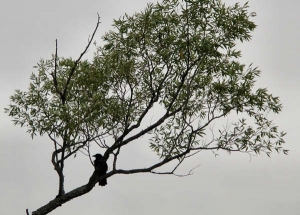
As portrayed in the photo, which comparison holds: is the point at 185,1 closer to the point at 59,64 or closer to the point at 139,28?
the point at 139,28

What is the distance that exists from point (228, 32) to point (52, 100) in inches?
278

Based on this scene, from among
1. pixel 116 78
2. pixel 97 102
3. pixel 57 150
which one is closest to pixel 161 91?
pixel 116 78

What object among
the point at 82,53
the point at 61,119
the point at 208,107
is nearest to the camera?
the point at 82,53

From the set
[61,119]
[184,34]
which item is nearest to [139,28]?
[184,34]

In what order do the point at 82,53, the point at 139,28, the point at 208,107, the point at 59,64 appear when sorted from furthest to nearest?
1. the point at 59,64
2. the point at 208,107
3. the point at 139,28
4. the point at 82,53

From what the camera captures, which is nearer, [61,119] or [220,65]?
[61,119]

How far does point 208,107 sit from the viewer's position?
68.2 ft

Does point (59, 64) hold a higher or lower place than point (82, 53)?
higher

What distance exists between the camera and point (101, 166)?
67.5 ft

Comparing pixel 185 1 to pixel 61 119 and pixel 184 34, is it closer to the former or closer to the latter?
pixel 184 34

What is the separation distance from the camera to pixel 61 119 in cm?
1802

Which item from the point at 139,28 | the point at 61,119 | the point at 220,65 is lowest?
the point at 61,119

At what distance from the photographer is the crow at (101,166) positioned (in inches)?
803

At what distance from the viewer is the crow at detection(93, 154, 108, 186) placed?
2041 centimetres
